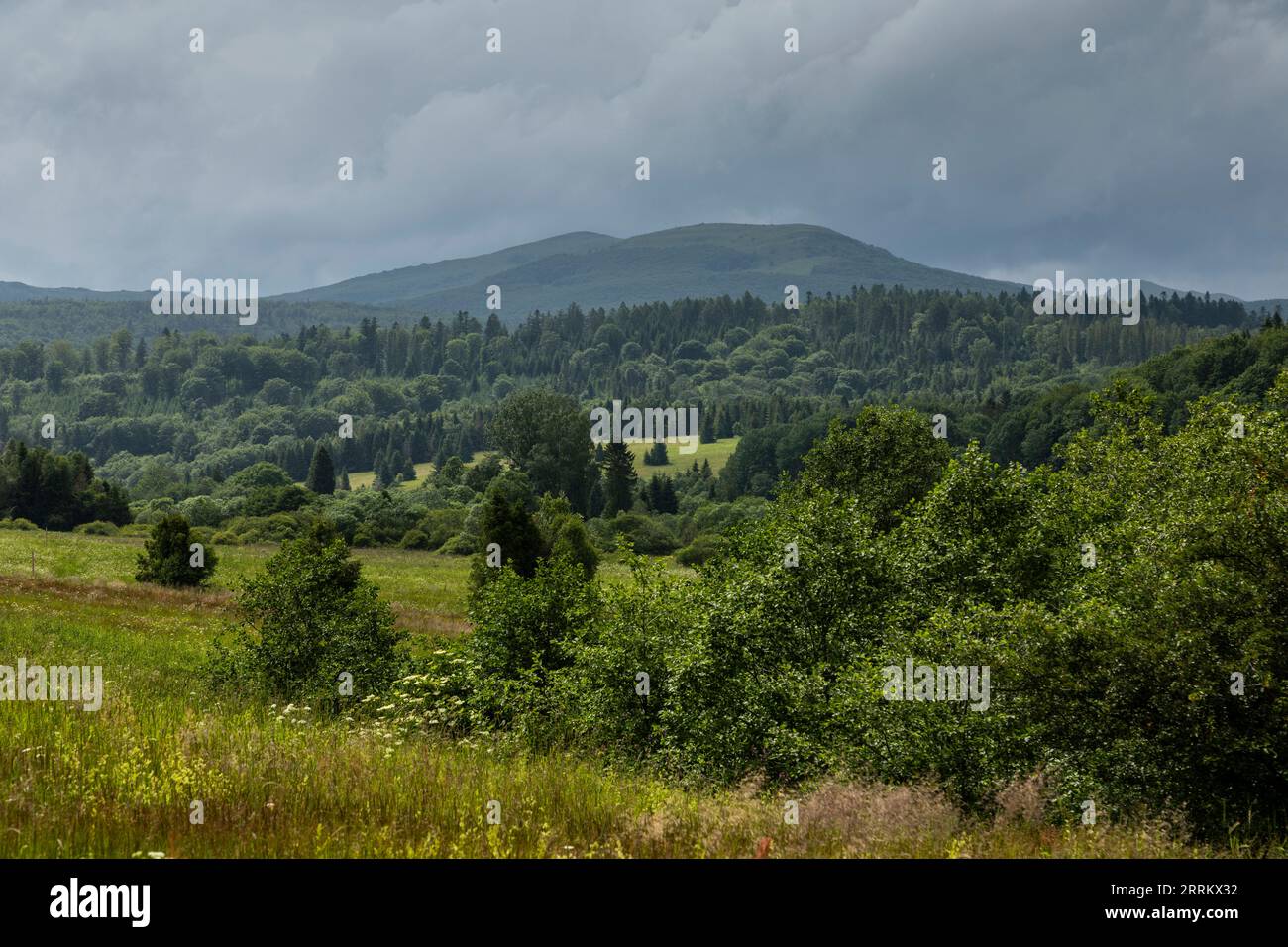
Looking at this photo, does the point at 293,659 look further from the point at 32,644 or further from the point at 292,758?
the point at 292,758

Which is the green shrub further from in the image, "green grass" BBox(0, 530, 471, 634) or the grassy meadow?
the grassy meadow

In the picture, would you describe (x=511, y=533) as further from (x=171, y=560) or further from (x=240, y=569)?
(x=171, y=560)

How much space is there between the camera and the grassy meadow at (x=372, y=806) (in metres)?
8.05

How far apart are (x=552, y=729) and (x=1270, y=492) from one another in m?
14.0

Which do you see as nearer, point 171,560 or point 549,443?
point 171,560

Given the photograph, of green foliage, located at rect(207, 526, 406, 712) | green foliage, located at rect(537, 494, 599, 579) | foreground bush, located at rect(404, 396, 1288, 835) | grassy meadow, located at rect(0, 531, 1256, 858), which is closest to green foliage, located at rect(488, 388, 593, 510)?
green foliage, located at rect(537, 494, 599, 579)

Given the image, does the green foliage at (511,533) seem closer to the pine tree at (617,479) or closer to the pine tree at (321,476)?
the pine tree at (617,479)

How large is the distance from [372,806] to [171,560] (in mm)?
52656

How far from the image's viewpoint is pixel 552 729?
20375 millimetres

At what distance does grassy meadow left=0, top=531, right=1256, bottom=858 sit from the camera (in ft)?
26.4

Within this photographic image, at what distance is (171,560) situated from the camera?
55875 mm

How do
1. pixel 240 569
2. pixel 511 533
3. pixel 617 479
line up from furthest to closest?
pixel 617 479 < pixel 240 569 < pixel 511 533

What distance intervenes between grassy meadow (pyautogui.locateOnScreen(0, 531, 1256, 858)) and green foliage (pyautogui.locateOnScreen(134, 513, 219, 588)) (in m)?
45.8

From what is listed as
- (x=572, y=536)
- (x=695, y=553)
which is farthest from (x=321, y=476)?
(x=572, y=536)
